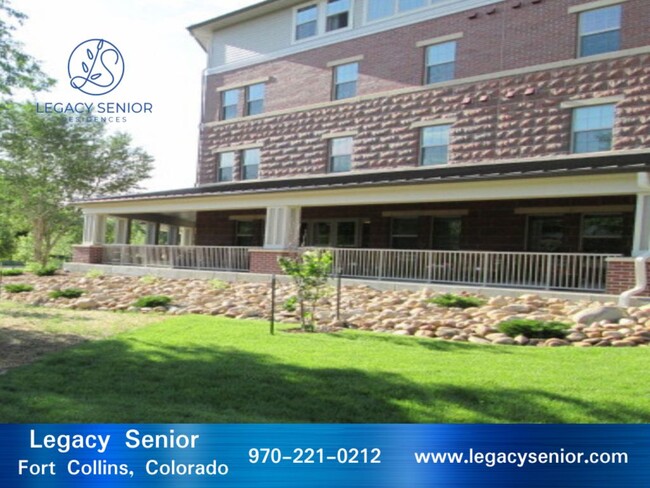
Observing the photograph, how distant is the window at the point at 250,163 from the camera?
68.8ft

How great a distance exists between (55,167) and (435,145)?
12837 mm

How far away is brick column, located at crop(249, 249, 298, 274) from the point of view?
593 inches

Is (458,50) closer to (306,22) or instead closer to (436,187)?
(436,187)

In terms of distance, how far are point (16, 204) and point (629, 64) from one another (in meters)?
17.9

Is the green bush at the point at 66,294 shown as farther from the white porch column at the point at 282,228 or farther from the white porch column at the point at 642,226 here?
the white porch column at the point at 642,226

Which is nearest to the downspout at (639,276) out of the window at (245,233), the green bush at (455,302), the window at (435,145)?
the green bush at (455,302)

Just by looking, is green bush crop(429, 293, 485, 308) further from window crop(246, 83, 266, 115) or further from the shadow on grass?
Result: window crop(246, 83, 266, 115)

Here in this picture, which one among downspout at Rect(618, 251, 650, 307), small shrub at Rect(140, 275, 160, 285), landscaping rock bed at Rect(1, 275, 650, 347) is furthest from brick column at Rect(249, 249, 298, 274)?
downspout at Rect(618, 251, 650, 307)

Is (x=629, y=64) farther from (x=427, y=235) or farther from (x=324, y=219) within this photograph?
(x=324, y=219)

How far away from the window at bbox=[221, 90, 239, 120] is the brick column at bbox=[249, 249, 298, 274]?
8.12m

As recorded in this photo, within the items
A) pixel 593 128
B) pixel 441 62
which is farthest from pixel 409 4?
pixel 593 128

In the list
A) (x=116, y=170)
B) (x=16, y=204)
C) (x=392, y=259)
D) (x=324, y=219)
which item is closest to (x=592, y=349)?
(x=392, y=259)

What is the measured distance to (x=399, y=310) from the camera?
9898mm

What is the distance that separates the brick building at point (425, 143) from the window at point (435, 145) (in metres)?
0.04
